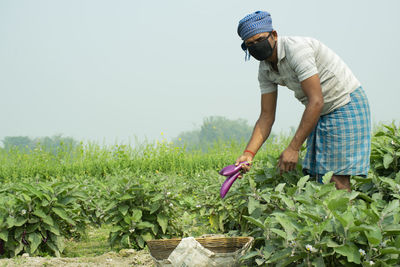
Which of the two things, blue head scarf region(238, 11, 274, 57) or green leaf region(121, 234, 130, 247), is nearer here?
blue head scarf region(238, 11, 274, 57)

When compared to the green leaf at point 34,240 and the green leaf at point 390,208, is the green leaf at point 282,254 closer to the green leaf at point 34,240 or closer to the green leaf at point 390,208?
the green leaf at point 390,208

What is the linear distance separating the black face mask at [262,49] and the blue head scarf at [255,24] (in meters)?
0.07

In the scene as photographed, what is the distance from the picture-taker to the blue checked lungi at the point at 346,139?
10.9 feet

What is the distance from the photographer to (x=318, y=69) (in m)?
3.30

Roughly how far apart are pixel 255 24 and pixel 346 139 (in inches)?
42.8

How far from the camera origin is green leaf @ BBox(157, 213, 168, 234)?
395 centimetres

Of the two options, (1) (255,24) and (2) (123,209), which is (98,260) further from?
(1) (255,24)

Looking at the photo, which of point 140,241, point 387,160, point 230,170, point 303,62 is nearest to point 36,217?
point 140,241

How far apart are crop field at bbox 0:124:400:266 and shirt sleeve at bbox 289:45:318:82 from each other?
719 millimetres

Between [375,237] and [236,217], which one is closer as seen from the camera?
[375,237]

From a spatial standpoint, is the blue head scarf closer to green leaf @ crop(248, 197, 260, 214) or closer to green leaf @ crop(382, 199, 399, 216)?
green leaf @ crop(248, 197, 260, 214)

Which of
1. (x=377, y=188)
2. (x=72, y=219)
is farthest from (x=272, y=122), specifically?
(x=72, y=219)

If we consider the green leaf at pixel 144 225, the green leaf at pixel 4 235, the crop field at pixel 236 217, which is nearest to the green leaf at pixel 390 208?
the crop field at pixel 236 217

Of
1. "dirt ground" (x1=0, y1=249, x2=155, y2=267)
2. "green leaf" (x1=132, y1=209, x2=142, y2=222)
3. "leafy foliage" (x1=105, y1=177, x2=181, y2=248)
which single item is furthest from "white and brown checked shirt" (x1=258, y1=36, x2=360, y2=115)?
"dirt ground" (x1=0, y1=249, x2=155, y2=267)
